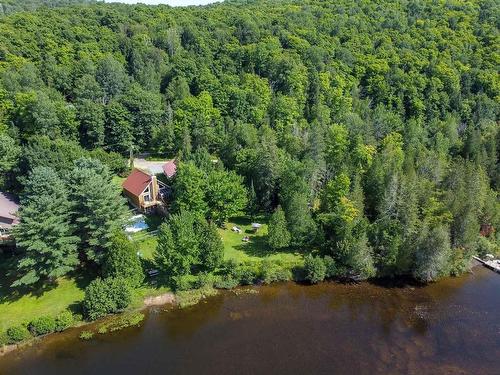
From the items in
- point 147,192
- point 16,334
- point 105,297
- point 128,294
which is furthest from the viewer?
point 147,192

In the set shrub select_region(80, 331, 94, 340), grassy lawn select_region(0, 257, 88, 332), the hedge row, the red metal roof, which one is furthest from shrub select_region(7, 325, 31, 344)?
the red metal roof

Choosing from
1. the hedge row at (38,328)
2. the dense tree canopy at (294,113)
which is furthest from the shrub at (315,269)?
the hedge row at (38,328)

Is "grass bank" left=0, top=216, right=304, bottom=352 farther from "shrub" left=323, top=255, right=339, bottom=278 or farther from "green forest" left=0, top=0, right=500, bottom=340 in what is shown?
"shrub" left=323, top=255, right=339, bottom=278

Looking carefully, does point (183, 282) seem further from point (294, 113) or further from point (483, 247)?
point (294, 113)

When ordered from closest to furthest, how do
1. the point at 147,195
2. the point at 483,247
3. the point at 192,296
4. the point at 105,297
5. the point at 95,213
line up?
the point at 105,297, the point at 95,213, the point at 192,296, the point at 483,247, the point at 147,195

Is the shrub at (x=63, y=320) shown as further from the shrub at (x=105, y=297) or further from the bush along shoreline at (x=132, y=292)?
the shrub at (x=105, y=297)

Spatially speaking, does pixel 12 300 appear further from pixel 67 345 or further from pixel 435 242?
pixel 435 242

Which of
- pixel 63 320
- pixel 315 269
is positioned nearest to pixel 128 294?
pixel 63 320

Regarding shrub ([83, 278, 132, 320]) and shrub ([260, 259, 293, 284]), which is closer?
shrub ([83, 278, 132, 320])
